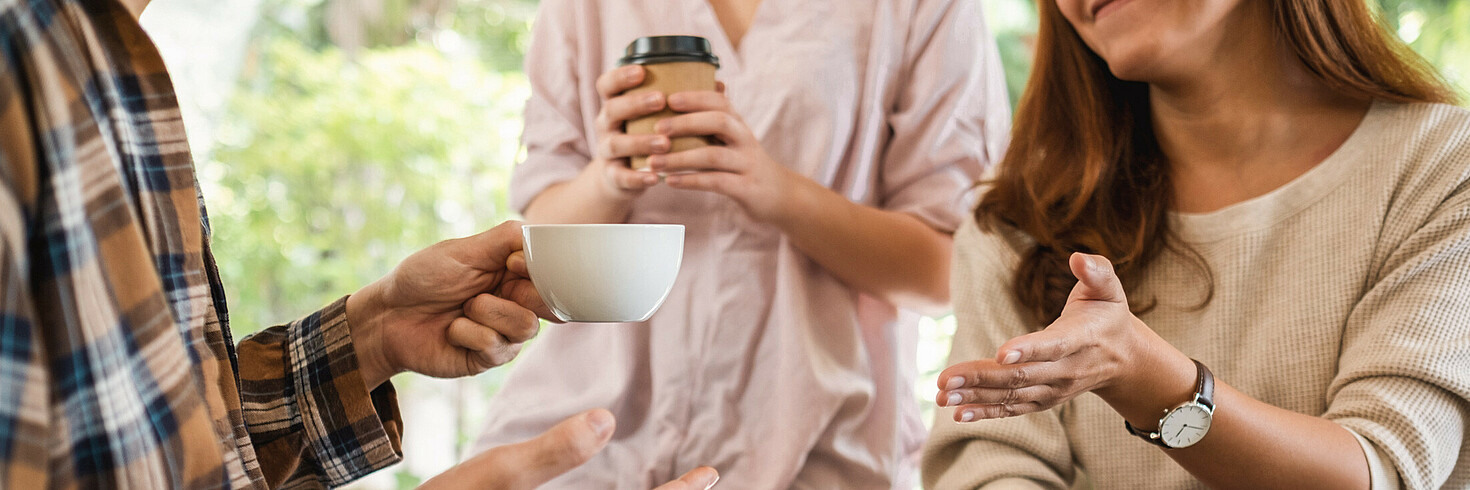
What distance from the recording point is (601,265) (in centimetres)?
72

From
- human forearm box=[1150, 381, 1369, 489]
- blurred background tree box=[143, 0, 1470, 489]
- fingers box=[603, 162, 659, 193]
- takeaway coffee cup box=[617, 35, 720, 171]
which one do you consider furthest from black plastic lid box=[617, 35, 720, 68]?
blurred background tree box=[143, 0, 1470, 489]

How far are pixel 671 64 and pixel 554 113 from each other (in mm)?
381

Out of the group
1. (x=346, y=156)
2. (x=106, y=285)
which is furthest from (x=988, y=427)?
(x=346, y=156)

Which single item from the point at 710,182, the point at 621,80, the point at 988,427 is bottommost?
the point at 988,427

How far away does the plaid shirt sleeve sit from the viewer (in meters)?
0.92

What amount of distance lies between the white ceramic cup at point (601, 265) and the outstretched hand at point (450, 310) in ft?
0.48

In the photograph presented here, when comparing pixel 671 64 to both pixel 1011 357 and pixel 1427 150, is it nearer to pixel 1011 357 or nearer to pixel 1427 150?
pixel 1011 357

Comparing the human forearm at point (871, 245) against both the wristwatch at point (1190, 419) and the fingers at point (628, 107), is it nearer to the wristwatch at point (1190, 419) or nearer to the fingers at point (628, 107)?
the fingers at point (628, 107)

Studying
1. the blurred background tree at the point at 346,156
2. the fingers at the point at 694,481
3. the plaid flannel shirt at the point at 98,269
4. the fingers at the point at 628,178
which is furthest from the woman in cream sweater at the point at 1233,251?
the blurred background tree at the point at 346,156

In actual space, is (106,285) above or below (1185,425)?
above

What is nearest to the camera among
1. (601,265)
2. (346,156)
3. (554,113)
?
(601,265)

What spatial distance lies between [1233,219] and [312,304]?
121 inches

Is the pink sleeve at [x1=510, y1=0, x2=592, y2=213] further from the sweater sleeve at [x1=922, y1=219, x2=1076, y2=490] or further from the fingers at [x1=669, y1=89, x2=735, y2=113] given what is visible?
the sweater sleeve at [x1=922, y1=219, x2=1076, y2=490]

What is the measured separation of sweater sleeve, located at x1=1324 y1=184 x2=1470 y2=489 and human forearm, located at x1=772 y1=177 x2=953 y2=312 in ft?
1.50
